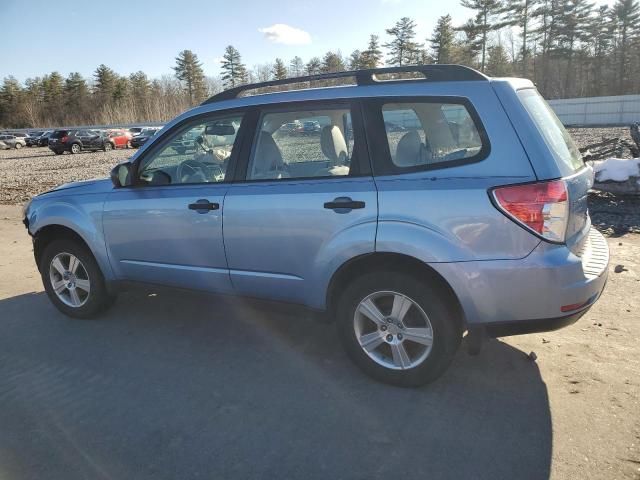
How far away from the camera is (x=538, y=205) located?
2.86 metres

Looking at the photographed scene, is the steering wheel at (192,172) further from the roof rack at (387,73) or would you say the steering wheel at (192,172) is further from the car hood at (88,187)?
the car hood at (88,187)

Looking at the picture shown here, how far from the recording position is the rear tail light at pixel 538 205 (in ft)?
9.40

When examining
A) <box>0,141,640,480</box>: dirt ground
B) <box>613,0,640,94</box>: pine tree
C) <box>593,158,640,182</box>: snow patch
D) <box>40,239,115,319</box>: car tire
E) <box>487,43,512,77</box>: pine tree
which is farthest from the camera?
<box>487,43,512,77</box>: pine tree

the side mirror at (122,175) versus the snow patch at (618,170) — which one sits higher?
the side mirror at (122,175)

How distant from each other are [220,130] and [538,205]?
2407 millimetres

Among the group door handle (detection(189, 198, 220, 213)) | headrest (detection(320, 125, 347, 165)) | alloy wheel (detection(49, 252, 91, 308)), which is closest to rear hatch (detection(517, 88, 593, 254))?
headrest (detection(320, 125, 347, 165))

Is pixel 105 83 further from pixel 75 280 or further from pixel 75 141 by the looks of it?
pixel 75 280

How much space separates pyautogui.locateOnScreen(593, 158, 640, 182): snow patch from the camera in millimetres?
8227

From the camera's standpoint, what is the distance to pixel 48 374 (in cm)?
378

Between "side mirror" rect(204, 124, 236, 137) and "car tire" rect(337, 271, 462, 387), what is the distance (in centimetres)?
155

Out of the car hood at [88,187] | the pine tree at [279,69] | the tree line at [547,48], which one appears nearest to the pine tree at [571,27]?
the tree line at [547,48]

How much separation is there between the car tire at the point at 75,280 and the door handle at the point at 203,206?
1382 millimetres

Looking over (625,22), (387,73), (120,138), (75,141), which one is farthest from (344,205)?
(625,22)

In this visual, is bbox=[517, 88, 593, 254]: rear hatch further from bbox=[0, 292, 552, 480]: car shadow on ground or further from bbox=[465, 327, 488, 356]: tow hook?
bbox=[0, 292, 552, 480]: car shadow on ground
